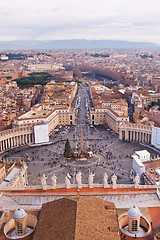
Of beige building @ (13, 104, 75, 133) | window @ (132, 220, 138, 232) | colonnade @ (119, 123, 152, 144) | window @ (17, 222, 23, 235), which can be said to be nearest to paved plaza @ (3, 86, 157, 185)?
colonnade @ (119, 123, 152, 144)

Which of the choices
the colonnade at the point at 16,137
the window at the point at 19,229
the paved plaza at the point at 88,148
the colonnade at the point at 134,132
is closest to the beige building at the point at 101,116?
the paved plaza at the point at 88,148

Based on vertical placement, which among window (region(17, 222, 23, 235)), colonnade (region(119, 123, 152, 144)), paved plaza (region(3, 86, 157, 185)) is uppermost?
window (region(17, 222, 23, 235))

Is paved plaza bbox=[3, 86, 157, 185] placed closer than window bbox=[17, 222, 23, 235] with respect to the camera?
No

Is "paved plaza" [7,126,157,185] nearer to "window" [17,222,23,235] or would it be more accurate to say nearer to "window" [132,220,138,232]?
"window" [132,220,138,232]

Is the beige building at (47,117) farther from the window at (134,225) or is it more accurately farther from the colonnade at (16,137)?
the window at (134,225)

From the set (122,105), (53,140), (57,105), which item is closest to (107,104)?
(122,105)

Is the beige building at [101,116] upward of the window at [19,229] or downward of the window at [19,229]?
downward

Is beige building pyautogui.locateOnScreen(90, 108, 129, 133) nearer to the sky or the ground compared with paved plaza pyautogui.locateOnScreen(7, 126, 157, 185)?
nearer to the sky

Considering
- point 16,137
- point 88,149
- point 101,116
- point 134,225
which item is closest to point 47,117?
point 16,137
